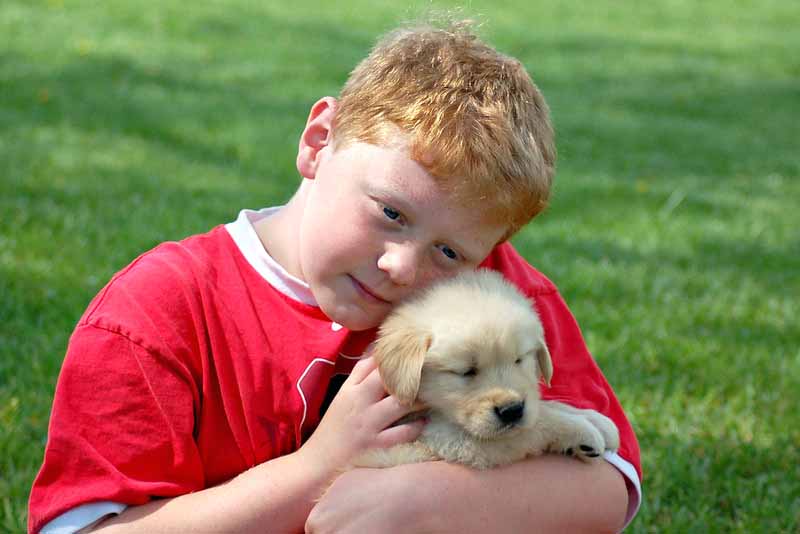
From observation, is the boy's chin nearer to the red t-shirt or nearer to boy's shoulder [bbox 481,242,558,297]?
the red t-shirt

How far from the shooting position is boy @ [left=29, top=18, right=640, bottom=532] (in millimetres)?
2480

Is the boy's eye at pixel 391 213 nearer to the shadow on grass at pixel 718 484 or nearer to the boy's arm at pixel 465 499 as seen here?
the boy's arm at pixel 465 499

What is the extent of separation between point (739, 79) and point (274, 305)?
1233 centimetres

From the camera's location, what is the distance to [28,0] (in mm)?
12812

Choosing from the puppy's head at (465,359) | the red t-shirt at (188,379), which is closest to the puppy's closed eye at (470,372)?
the puppy's head at (465,359)

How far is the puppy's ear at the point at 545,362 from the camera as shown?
2.63m

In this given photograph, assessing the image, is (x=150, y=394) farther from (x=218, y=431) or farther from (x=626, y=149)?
(x=626, y=149)

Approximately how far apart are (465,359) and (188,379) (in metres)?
0.70

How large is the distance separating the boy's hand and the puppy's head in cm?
8

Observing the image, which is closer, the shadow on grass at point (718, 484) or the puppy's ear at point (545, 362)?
the puppy's ear at point (545, 362)

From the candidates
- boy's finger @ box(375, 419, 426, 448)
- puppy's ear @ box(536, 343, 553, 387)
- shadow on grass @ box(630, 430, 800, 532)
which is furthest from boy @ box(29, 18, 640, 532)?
shadow on grass @ box(630, 430, 800, 532)

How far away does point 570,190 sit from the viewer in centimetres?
803

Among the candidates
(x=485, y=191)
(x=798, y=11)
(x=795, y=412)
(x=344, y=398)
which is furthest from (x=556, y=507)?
(x=798, y=11)

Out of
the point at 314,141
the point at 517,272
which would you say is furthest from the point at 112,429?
the point at 517,272
